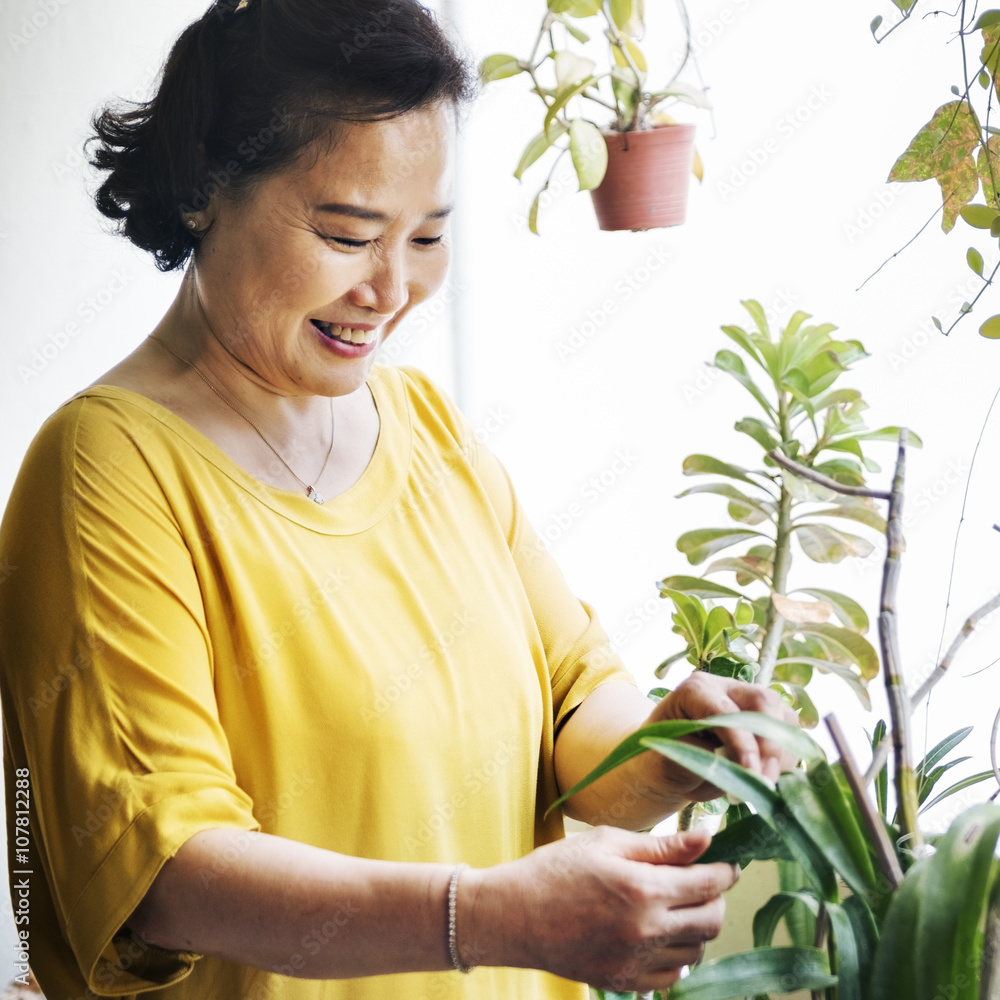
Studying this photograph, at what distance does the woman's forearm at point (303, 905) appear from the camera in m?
0.74

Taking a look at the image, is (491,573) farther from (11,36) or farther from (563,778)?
(11,36)

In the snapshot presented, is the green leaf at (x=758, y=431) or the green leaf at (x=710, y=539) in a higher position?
the green leaf at (x=758, y=431)

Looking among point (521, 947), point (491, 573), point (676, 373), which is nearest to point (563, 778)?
point (491, 573)

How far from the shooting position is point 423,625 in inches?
39.2

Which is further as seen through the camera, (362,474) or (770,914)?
(362,474)

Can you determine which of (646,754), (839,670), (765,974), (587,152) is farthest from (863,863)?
(587,152)

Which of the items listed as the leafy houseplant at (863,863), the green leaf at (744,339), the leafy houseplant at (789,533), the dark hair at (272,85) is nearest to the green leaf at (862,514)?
the leafy houseplant at (789,533)

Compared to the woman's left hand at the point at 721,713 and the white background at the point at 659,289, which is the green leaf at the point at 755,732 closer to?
the woman's left hand at the point at 721,713

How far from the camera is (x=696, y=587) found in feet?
4.94

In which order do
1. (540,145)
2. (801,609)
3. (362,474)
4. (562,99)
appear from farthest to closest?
(540,145) < (562,99) < (801,609) < (362,474)

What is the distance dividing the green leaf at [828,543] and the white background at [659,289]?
0.29 metres

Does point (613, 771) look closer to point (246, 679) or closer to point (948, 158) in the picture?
point (246, 679)

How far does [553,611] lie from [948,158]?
23.0 inches

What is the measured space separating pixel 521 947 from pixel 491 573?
440mm
